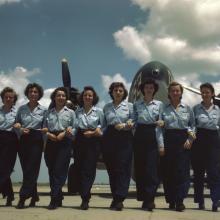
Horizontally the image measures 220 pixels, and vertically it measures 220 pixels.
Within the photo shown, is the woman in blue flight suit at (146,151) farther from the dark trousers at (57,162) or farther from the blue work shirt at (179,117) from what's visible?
the dark trousers at (57,162)

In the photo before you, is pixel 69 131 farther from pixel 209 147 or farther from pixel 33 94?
pixel 209 147

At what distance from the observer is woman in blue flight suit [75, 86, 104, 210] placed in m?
6.84

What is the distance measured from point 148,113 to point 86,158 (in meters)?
1.32

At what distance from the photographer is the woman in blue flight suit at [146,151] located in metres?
6.91

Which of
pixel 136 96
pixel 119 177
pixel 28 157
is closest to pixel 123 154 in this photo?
pixel 119 177

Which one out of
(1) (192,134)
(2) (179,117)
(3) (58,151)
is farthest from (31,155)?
(1) (192,134)

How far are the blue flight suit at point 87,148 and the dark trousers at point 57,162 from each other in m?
0.21

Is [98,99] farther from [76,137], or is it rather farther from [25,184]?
[25,184]

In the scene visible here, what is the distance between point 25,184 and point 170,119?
2750 millimetres

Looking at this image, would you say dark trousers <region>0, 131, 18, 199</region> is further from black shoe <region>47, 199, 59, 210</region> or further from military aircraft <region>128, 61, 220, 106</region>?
military aircraft <region>128, 61, 220, 106</region>

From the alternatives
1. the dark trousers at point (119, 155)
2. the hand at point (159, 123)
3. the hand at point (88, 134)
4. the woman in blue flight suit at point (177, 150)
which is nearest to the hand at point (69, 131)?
the hand at point (88, 134)

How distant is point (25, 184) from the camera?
6.86 metres

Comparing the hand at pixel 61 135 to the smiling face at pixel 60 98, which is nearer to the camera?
the hand at pixel 61 135

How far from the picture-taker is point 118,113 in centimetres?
696
